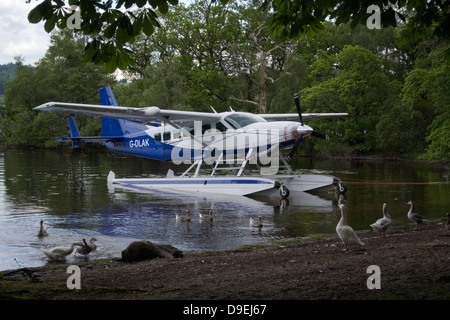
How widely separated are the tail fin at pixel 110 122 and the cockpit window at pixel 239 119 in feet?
25.4

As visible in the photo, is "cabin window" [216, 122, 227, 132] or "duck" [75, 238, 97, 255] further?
"cabin window" [216, 122, 227, 132]

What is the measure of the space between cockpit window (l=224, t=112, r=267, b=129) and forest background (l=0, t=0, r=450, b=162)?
20.4 metres

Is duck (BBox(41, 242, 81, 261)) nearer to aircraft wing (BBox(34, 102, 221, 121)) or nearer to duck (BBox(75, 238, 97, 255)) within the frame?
duck (BBox(75, 238, 97, 255))

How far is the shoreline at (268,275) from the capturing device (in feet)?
16.5

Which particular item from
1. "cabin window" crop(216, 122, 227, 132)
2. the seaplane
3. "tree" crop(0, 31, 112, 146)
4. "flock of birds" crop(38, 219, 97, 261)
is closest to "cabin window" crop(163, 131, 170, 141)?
the seaplane

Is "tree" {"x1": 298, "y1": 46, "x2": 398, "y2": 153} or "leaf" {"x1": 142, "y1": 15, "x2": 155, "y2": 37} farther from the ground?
"tree" {"x1": 298, "y1": 46, "x2": 398, "y2": 153}

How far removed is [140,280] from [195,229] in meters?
5.73

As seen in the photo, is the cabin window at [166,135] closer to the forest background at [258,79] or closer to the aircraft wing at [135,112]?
the aircraft wing at [135,112]

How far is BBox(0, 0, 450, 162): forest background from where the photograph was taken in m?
48.7

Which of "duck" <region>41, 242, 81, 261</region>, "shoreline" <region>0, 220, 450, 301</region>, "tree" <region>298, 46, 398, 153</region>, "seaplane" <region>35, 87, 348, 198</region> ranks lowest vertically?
"duck" <region>41, 242, 81, 261</region>

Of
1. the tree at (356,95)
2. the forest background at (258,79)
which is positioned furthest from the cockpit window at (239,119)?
the tree at (356,95)

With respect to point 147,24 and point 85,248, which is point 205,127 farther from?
point 147,24

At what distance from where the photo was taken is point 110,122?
26281 millimetres

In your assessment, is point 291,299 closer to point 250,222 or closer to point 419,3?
point 419,3
